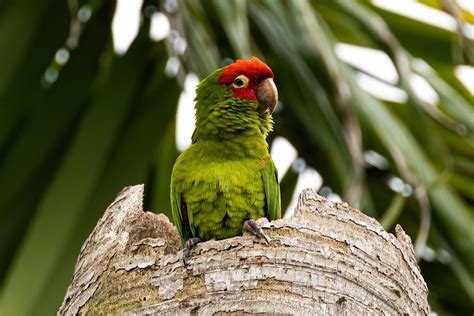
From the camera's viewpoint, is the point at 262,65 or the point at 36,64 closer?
the point at 262,65

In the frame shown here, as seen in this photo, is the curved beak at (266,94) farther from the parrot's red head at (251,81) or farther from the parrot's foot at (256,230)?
the parrot's foot at (256,230)

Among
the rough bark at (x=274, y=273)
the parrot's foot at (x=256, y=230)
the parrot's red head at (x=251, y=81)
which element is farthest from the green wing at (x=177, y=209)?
the parrot's foot at (x=256, y=230)

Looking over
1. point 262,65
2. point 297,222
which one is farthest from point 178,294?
point 262,65

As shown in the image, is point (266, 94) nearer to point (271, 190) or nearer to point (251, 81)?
point (251, 81)

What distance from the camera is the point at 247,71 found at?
3.94m

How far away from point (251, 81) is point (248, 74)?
0.04 metres

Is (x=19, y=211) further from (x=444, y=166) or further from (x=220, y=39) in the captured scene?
(x=444, y=166)

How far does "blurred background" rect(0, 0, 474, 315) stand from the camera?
4031 mm

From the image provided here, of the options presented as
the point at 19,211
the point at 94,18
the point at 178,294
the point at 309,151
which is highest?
the point at 94,18

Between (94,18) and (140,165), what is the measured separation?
0.87 m

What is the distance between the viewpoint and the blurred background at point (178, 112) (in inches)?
159

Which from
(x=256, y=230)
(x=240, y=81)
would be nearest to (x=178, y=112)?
(x=240, y=81)

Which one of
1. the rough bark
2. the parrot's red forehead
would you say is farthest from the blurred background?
the rough bark

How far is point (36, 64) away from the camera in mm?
4418
